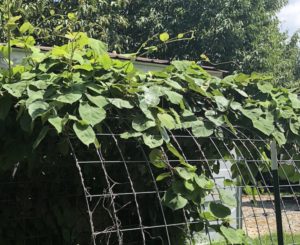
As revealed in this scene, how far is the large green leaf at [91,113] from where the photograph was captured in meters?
2.68

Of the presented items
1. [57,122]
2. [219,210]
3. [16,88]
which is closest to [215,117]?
[219,210]

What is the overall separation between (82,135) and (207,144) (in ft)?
4.56

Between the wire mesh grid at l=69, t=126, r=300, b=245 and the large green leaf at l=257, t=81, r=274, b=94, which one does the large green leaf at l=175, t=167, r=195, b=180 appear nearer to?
the wire mesh grid at l=69, t=126, r=300, b=245

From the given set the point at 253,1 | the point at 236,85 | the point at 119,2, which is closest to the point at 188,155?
the point at 236,85

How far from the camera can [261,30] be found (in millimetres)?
17281

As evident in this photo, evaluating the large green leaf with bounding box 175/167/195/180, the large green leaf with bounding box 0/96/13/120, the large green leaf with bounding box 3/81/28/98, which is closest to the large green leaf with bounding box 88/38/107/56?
the large green leaf with bounding box 3/81/28/98

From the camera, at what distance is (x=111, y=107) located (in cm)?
294

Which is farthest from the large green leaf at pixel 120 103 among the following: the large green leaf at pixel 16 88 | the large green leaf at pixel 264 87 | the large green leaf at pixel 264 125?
the large green leaf at pixel 264 87

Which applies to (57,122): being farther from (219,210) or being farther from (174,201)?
(219,210)

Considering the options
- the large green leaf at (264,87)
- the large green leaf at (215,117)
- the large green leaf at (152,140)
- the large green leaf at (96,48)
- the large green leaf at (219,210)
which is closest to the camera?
the large green leaf at (152,140)

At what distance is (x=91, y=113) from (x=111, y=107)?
0.78 feet

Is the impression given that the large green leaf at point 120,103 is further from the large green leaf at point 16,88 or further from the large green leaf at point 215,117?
the large green leaf at point 215,117

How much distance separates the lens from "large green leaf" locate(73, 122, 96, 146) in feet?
8.51

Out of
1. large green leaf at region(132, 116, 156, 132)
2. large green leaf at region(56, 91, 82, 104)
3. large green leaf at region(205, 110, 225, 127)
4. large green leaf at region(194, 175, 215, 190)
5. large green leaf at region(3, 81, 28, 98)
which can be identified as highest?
large green leaf at region(56, 91, 82, 104)
